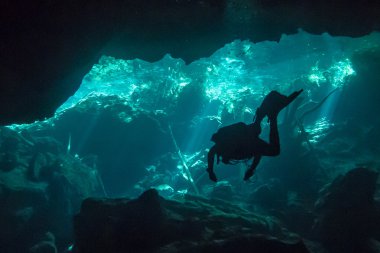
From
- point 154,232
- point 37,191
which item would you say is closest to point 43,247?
point 37,191

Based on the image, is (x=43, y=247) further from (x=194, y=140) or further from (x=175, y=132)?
(x=194, y=140)

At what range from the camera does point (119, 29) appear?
10500mm

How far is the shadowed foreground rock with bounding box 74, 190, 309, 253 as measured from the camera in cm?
708

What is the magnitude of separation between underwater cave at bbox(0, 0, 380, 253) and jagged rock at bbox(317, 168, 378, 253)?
5cm

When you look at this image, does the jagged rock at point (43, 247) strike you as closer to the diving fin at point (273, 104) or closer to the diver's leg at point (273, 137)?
the diver's leg at point (273, 137)

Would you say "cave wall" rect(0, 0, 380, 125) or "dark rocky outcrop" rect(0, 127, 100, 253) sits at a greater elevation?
"cave wall" rect(0, 0, 380, 125)

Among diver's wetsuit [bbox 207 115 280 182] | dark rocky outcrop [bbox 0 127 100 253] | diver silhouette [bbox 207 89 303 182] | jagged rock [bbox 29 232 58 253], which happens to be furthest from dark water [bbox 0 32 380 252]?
diver silhouette [bbox 207 89 303 182]

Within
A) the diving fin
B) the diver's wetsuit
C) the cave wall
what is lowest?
the diver's wetsuit

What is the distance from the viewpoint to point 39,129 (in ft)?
85.1

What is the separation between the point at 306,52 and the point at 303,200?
1927 centimetres

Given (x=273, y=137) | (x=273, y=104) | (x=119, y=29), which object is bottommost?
(x=273, y=137)

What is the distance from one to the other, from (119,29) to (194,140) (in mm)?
20911

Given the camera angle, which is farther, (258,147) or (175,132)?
(175,132)

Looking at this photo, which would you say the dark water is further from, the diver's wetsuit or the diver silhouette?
the diver silhouette
